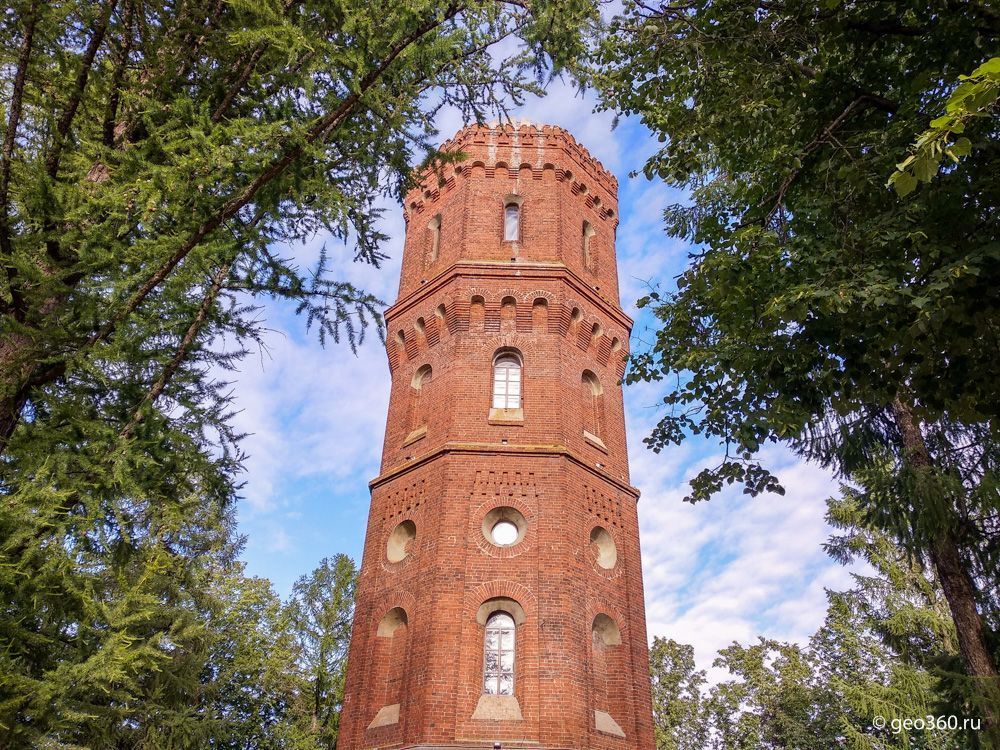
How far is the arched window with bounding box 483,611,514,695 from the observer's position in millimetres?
11414

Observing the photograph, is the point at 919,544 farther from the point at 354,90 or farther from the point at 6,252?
the point at 6,252

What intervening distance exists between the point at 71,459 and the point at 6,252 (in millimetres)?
1614

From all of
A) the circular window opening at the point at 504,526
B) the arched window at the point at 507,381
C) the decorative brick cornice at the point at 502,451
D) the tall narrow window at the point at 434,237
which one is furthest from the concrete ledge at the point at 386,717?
the tall narrow window at the point at 434,237

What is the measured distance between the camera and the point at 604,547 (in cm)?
1340

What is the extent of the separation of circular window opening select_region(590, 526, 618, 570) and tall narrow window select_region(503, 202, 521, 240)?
22.5 feet

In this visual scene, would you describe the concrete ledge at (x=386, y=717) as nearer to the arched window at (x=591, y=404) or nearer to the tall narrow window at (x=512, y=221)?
the arched window at (x=591, y=404)

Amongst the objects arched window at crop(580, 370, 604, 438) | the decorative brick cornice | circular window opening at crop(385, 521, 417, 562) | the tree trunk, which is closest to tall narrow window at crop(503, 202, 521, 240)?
arched window at crop(580, 370, 604, 438)

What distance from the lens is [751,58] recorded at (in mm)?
7090

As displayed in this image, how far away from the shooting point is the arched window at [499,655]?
11.4m

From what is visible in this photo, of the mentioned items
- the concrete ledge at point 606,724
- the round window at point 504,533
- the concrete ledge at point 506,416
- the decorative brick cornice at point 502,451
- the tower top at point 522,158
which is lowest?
the concrete ledge at point 606,724

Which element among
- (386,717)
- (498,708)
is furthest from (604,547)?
(386,717)

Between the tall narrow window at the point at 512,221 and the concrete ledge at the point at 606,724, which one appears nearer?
the concrete ledge at the point at 606,724

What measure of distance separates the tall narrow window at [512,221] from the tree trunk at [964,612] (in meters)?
8.78

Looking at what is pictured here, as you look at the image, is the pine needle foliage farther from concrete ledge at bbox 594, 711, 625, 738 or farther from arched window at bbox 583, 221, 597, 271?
arched window at bbox 583, 221, 597, 271
